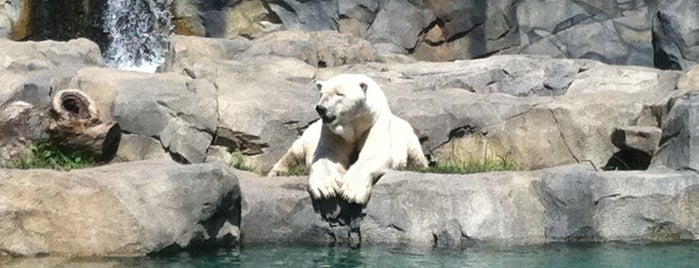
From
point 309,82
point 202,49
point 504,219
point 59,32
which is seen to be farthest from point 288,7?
point 504,219

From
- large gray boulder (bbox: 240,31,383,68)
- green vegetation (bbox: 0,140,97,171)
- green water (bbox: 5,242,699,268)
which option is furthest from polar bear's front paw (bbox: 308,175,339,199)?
large gray boulder (bbox: 240,31,383,68)

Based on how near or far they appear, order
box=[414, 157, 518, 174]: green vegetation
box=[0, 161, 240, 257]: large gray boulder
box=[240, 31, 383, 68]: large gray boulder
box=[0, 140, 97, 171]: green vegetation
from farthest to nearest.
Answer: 1. box=[240, 31, 383, 68]: large gray boulder
2. box=[0, 140, 97, 171]: green vegetation
3. box=[414, 157, 518, 174]: green vegetation
4. box=[0, 161, 240, 257]: large gray boulder

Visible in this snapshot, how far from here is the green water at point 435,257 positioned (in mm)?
7562

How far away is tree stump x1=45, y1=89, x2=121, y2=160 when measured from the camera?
10.6 m

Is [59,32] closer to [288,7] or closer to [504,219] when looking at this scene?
[288,7]

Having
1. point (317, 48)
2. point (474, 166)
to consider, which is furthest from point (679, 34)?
point (474, 166)

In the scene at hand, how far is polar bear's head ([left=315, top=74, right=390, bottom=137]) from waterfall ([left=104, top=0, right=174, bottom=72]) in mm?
10469

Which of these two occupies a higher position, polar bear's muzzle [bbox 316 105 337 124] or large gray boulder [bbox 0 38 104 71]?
polar bear's muzzle [bbox 316 105 337 124]

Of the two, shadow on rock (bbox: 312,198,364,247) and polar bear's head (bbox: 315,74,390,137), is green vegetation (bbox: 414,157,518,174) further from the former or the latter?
shadow on rock (bbox: 312,198,364,247)

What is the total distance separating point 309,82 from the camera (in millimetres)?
12820

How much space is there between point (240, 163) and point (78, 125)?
168 centimetres

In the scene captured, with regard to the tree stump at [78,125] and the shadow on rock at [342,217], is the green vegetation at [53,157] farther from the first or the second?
the shadow on rock at [342,217]

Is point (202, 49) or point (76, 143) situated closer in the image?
point (76, 143)

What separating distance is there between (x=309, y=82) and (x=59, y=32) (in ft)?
26.4
